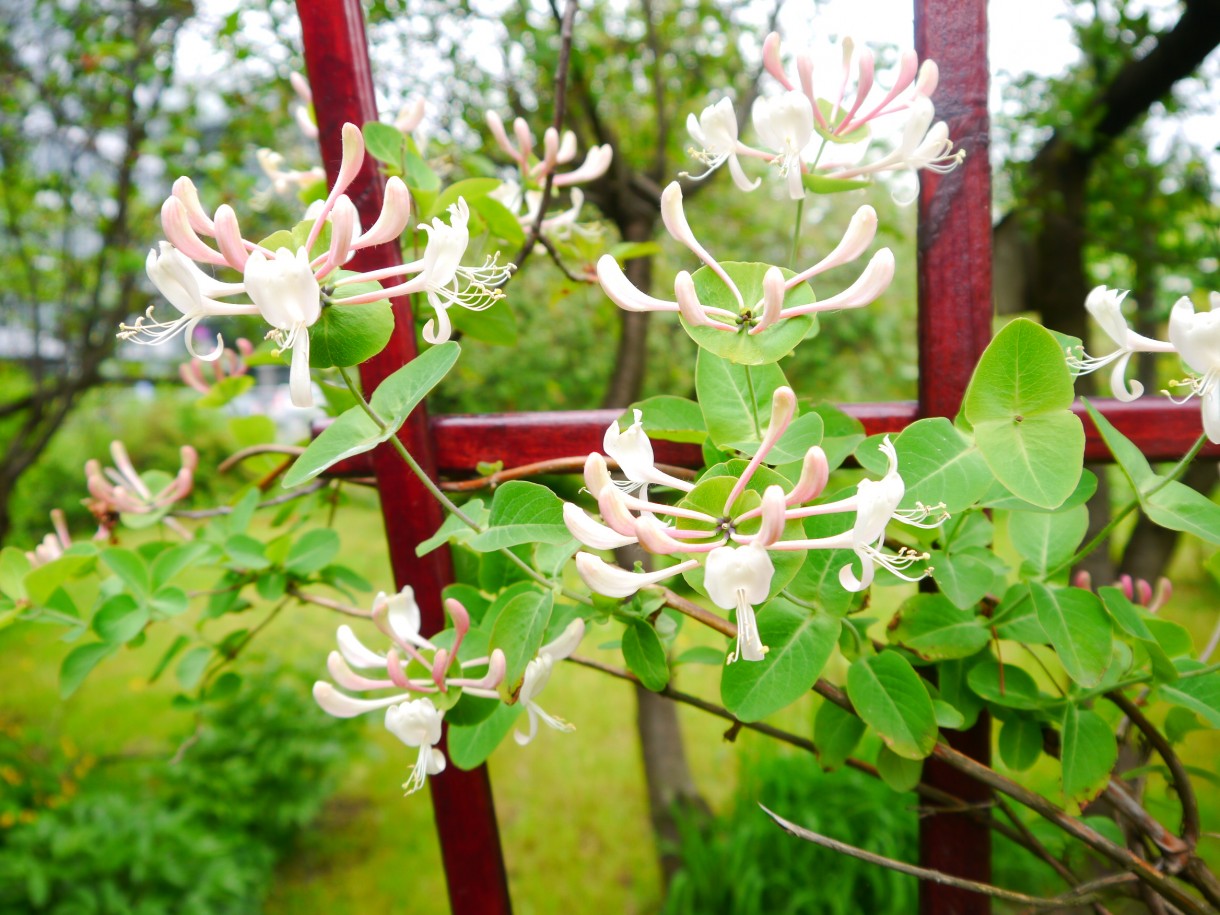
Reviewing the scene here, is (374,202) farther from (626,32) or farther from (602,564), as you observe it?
(626,32)

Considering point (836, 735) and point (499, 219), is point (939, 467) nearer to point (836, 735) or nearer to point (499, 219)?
point (836, 735)

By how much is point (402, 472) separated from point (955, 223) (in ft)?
1.66

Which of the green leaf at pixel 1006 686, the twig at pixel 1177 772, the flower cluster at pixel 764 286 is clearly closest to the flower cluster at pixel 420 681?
the flower cluster at pixel 764 286

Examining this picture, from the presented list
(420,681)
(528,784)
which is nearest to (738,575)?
(420,681)

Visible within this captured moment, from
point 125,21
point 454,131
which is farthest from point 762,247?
point 125,21

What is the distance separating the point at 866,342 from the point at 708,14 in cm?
203

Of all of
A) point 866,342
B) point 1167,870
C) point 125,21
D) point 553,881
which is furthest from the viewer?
point 866,342

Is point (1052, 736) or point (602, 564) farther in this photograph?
point (1052, 736)

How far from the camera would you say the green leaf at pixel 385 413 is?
0.45m

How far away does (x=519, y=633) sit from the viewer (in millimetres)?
498

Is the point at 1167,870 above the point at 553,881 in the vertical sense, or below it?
above

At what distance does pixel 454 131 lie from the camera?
1684 millimetres

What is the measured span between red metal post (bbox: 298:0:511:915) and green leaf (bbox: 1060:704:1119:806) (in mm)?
488

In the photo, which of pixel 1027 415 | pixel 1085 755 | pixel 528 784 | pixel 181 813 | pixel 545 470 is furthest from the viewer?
pixel 528 784
